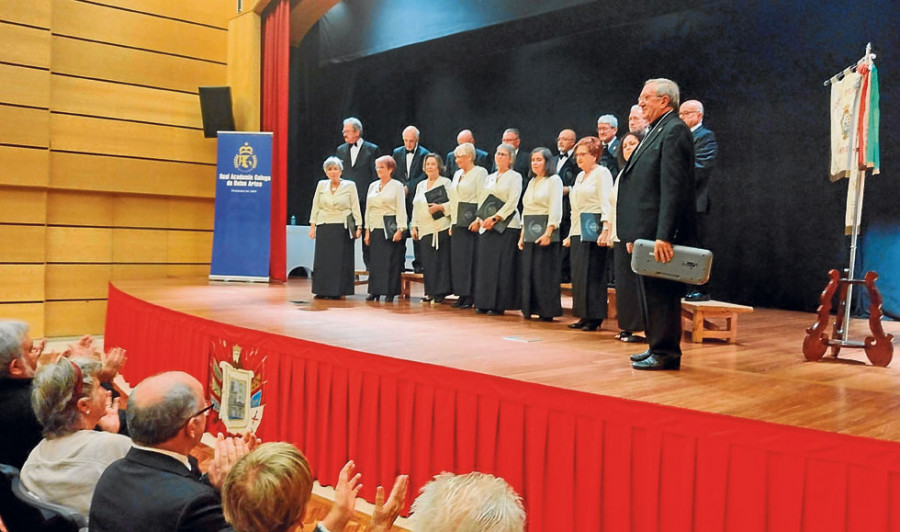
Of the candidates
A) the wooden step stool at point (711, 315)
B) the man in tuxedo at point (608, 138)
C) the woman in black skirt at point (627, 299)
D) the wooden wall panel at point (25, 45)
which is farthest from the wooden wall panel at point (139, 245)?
the wooden step stool at point (711, 315)

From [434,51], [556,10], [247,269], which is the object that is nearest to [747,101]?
[556,10]

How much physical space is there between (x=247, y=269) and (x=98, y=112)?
194 centimetres

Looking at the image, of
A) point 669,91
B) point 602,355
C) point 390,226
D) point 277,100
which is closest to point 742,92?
point 390,226

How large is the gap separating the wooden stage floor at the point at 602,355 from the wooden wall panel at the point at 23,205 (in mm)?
1236

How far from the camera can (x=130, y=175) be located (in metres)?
7.03

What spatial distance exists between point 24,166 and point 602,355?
5.28 meters

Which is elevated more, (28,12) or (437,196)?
(28,12)

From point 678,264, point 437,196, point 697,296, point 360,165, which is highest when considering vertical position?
point 360,165

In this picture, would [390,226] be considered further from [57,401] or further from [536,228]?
[57,401]

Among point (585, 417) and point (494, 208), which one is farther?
point (494, 208)

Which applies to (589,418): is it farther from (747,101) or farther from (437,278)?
(747,101)

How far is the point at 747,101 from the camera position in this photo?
21.6ft

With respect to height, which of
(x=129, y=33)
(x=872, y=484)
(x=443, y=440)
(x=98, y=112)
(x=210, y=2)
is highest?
(x=210, y=2)

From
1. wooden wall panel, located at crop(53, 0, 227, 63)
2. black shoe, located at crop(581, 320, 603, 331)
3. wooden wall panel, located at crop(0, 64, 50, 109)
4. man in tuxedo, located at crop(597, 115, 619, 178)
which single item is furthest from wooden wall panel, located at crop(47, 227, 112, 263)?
black shoe, located at crop(581, 320, 603, 331)
